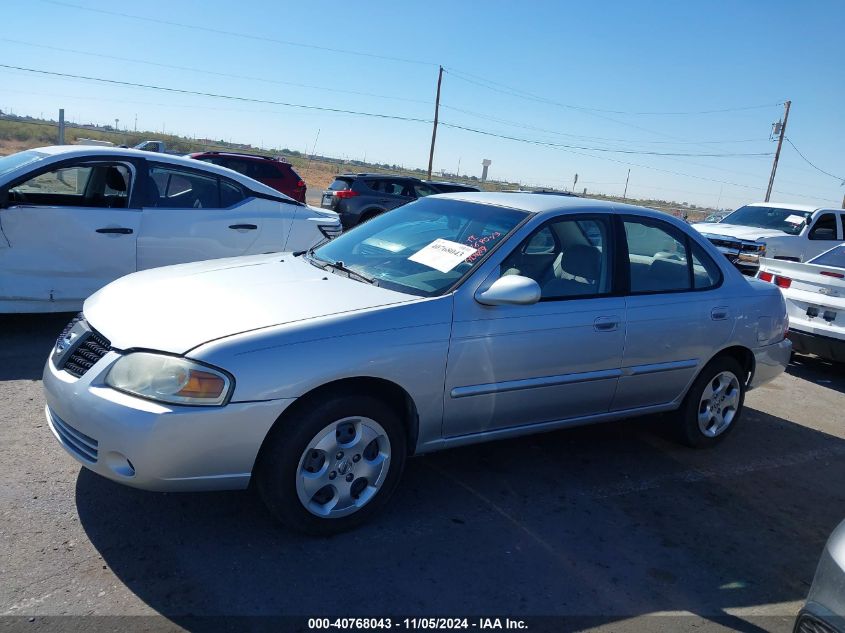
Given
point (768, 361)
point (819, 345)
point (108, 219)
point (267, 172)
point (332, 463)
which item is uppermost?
point (267, 172)

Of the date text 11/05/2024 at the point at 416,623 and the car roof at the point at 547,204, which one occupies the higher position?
the car roof at the point at 547,204

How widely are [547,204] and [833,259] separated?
5.40 metres

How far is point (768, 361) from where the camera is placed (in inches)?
204

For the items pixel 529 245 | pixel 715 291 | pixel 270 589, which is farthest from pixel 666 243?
pixel 270 589

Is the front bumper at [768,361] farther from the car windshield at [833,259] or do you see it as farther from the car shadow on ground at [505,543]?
the car windshield at [833,259]

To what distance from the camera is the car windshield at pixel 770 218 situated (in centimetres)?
1301

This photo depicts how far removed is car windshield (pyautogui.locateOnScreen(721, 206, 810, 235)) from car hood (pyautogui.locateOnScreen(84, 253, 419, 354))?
11772 mm

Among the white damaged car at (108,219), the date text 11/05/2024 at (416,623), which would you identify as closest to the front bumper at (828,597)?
the date text 11/05/2024 at (416,623)

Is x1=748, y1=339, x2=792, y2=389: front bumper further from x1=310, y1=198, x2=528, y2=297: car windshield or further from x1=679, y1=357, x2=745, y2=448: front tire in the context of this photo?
x1=310, y1=198, x2=528, y2=297: car windshield

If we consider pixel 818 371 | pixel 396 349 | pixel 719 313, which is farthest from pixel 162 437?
pixel 818 371

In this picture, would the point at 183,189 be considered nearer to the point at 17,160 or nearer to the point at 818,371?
the point at 17,160

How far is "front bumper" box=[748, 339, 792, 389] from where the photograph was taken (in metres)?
5.11

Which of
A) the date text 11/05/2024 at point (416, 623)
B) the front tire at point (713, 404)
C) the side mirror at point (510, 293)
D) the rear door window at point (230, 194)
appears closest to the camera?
the date text 11/05/2024 at point (416, 623)

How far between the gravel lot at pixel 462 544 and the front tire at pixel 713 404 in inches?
8.6
